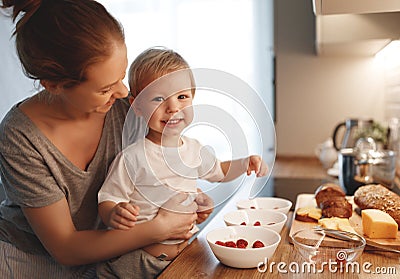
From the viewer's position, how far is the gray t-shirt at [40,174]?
1.04m

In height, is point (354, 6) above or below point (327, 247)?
above

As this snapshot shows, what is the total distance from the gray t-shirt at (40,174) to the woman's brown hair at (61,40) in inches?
5.9

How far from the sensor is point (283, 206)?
1275 mm

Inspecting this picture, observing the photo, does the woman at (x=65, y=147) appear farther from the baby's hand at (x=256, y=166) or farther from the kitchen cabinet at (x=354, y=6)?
the kitchen cabinet at (x=354, y=6)

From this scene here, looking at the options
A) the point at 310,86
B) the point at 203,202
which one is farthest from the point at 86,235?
the point at 310,86

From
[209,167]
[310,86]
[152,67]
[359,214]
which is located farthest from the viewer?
[310,86]

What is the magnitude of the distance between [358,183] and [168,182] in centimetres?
86

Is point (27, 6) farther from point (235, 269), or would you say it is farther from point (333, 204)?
point (333, 204)

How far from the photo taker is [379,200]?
1.20m

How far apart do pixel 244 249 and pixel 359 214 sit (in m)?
0.49

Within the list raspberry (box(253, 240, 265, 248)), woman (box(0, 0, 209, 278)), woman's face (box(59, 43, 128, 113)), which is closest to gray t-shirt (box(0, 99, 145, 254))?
woman (box(0, 0, 209, 278))

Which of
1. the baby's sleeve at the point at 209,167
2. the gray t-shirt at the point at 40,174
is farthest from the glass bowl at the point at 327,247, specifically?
the gray t-shirt at the point at 40,174

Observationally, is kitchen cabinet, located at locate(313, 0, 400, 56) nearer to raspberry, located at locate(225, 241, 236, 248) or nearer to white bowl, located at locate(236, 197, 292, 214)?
white bowl, located at locate(236, 197, 292, 214)

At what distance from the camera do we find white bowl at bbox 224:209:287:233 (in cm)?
116
